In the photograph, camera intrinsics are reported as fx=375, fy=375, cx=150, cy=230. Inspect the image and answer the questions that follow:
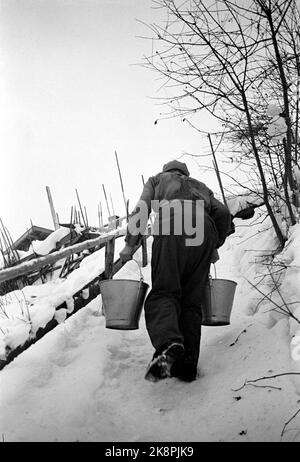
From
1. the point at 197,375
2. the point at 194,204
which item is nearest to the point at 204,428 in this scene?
the point at 197,375

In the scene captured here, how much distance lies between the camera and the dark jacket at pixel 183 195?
105 inches

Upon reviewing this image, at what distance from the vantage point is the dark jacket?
2.66 meters

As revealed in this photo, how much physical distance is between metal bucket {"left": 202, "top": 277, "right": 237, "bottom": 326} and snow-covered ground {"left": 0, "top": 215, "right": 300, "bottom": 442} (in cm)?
17

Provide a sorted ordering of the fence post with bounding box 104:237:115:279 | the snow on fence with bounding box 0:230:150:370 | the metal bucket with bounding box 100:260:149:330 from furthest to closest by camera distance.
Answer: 1. the fence post with bounding box 104:237:115:279
2. the metal bucket with bounding box 100:260:149:330
3. the snow on fence with bounding box 0:230:150:370

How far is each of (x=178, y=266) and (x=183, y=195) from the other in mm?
537

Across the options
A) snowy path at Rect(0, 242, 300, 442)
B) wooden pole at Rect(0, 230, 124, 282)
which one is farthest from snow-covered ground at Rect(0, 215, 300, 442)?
wooden pole at Rect(0, 230, 124, 282)

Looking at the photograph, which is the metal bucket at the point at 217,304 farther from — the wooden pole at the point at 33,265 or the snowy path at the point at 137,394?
the wooden pole at the point at 33,265

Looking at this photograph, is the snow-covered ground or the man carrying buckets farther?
the man carrying buckets

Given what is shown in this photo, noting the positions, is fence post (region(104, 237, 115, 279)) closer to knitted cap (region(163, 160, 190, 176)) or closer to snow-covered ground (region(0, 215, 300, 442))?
snow-covered ground (region(0, 215, 300, 442))

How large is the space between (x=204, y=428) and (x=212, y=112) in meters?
2.67

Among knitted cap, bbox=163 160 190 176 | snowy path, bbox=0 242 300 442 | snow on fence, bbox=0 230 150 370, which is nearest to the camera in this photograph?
snowy path, bbox=0 242 300 442

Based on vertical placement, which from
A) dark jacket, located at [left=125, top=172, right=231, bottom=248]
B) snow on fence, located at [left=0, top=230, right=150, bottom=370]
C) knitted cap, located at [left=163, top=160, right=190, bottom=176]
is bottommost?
snow on fence, located at [left=0, top=230, right=150, bottom=370]
